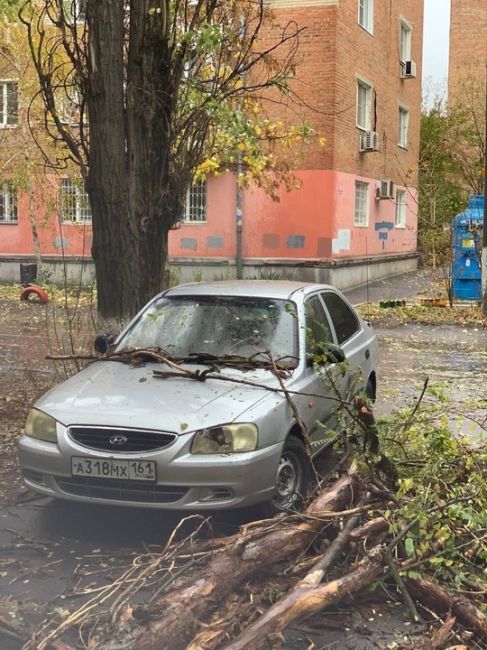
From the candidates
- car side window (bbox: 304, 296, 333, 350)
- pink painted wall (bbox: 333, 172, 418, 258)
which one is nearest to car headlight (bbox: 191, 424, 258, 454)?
car side window (bbox: 304, 296, 333, 350)

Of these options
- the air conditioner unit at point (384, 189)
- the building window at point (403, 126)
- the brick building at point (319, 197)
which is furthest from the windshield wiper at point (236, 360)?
the building window at point (403, 126)

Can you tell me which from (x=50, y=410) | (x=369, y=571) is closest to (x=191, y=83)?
(x=50, y=410)

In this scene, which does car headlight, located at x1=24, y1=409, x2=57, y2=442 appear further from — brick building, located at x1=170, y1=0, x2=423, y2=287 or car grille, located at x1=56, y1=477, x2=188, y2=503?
brick building, located at x1=170, y1=0, x2=423, y2=287

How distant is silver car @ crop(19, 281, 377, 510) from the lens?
4.29 meters

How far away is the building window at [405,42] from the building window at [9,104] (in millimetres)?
13228

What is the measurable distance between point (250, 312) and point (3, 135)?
16845 millimetres

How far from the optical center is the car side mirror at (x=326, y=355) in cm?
497

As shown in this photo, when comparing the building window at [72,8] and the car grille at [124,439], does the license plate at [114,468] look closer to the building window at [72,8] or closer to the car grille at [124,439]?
the car grille at [124,439]

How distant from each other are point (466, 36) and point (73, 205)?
26.2 metres

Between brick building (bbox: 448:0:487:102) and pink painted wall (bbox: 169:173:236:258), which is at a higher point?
brick building (bbox: 448:0:487:102)

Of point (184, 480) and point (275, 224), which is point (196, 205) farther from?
point (184, 480)

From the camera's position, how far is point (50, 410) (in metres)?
4.69

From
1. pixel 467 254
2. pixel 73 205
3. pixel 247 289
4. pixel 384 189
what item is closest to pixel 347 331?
pixel 247 289

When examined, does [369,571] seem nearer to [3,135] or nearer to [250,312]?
[250,312]
